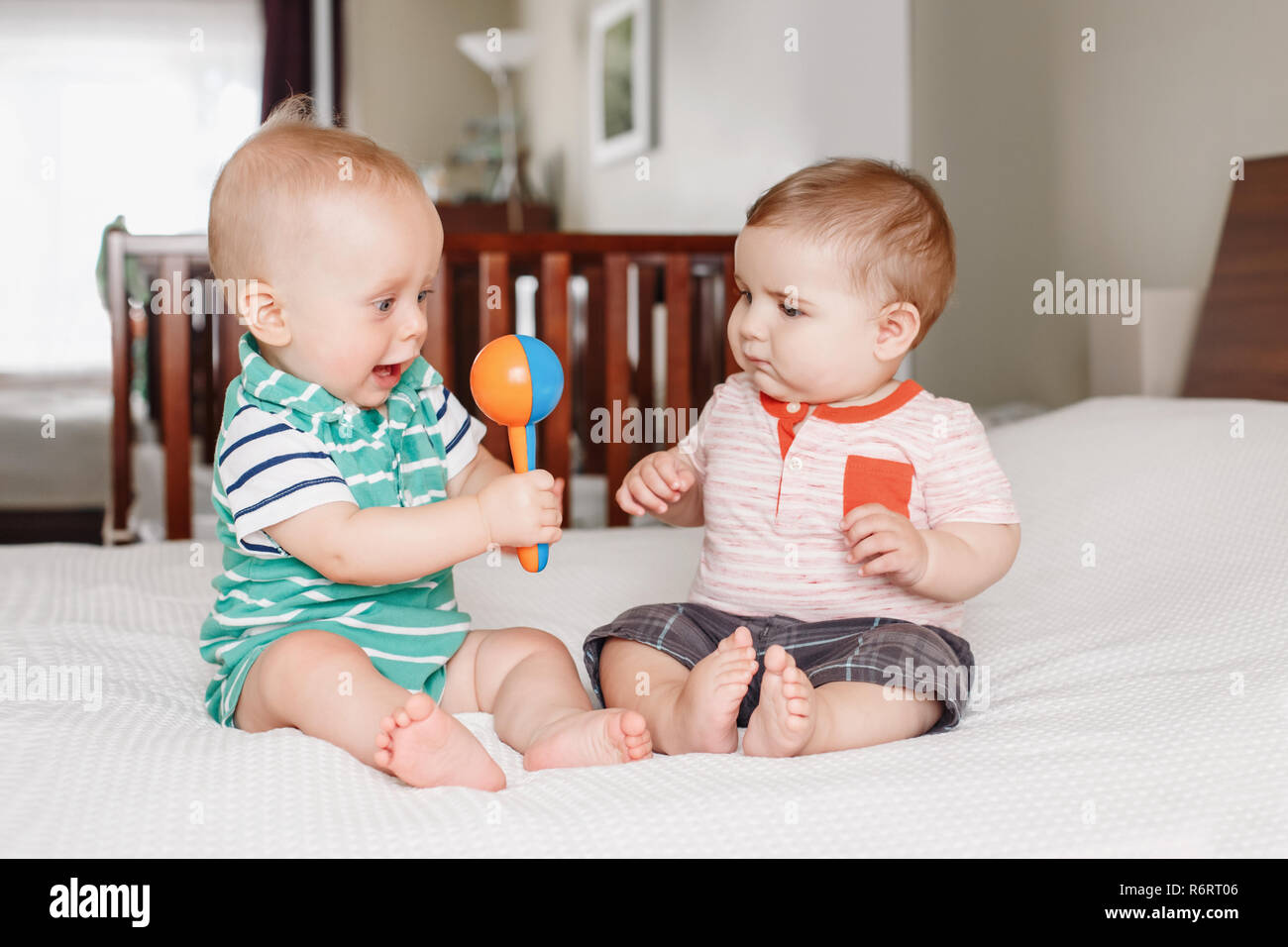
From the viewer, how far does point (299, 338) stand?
2.87 ft

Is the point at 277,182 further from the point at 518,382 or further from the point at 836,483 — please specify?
the point at 836,483

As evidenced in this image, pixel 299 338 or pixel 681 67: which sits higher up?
pixel 681 67

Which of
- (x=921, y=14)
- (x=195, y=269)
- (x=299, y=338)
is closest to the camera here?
(x=299, y=338)

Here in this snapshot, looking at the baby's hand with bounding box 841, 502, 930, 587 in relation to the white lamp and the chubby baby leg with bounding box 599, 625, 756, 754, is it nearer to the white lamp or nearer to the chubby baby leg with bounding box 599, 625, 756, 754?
the chubby baby leg with bounding box 599, 625, 756, 754

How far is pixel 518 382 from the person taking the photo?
812mm

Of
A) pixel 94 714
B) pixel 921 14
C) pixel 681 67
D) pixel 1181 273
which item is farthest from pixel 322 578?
pixel 681 67

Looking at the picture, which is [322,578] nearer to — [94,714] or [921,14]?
[94,714]

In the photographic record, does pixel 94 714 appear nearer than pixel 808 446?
Yes

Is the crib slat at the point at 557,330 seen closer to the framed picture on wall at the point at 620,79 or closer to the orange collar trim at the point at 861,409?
the orange collar trim at the point at 861,409

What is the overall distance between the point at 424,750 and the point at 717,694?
193 millimetres

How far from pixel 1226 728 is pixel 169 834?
0.63 metres

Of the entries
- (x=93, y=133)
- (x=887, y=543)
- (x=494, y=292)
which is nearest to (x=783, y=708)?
(x=887, y=543)

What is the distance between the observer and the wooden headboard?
1.42 metres
